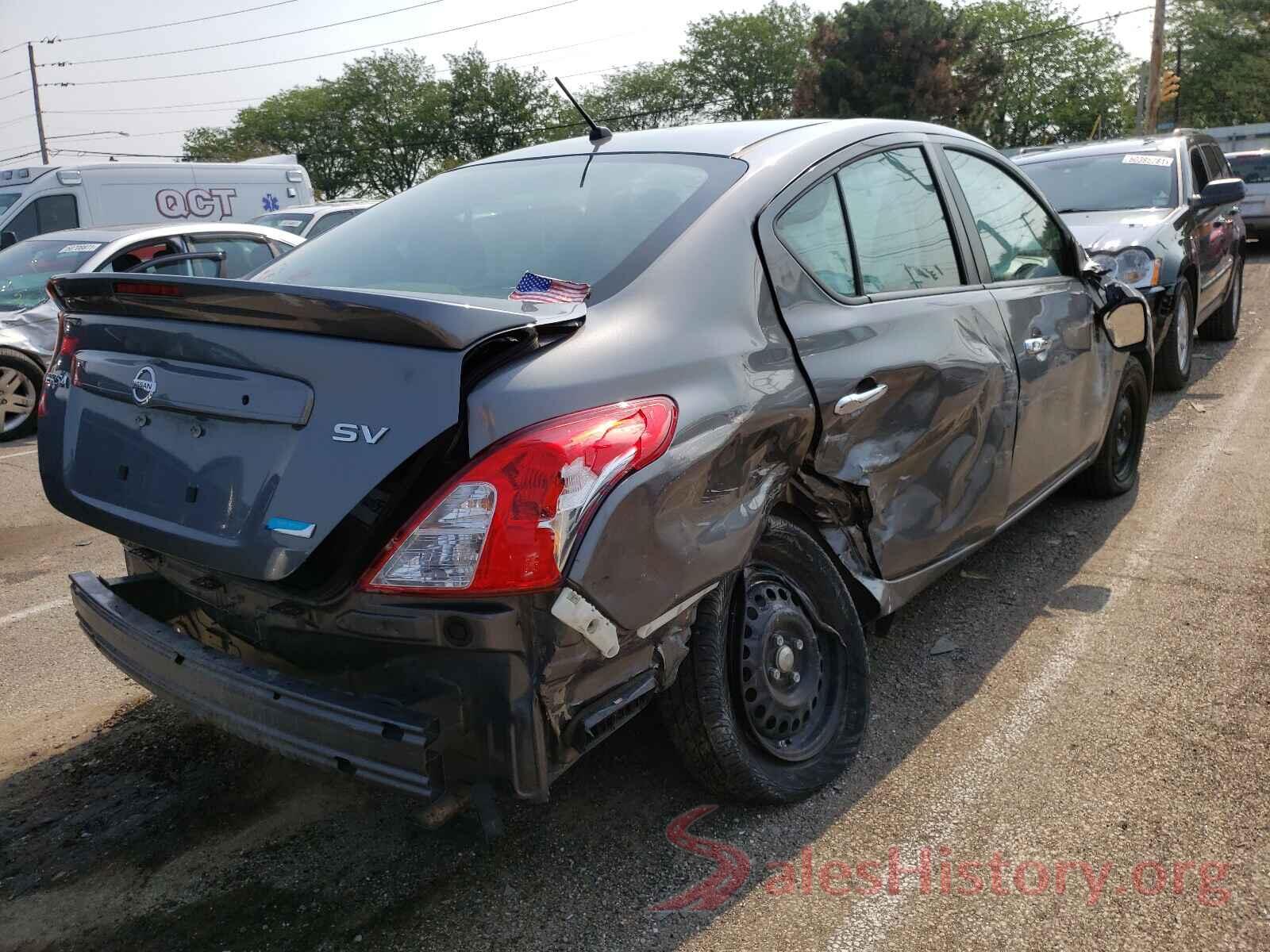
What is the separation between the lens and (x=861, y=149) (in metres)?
3.19

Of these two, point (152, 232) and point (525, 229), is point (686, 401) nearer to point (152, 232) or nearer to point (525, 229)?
point (525, 229)

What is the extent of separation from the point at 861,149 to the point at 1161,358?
5338 millimetres

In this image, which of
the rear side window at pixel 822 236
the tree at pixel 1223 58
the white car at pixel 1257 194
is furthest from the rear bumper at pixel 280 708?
the tree at pixel 1223 58

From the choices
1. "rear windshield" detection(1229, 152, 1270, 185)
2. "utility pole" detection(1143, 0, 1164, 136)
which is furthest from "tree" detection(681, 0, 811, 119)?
"rear windshield" detection(1229, 152, 1270, 185)

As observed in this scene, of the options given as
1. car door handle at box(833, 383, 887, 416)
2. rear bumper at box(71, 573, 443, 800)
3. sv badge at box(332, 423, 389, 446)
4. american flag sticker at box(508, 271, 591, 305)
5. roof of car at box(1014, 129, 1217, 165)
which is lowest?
rear bumper at box(71, 573, 443, 800)

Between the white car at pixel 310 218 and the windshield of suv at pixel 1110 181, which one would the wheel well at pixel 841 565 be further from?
the white car at pixel 310 218

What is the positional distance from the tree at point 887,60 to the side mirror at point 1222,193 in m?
35.2

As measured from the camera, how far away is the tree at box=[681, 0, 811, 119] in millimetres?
70750

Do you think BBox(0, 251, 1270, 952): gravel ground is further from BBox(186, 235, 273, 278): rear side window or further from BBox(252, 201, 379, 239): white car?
BBox(252, 201, 379, 239): white car

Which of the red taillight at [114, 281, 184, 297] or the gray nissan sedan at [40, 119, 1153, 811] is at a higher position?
the red taillight at [114, 281, 184, 297]

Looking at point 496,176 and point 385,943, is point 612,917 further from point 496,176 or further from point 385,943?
point 496,176

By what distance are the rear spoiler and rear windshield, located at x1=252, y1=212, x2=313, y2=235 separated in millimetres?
11146

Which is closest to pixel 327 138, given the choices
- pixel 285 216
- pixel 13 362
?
pixel 285 216

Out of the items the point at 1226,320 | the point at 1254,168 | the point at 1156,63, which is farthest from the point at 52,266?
the point at 1156,63
